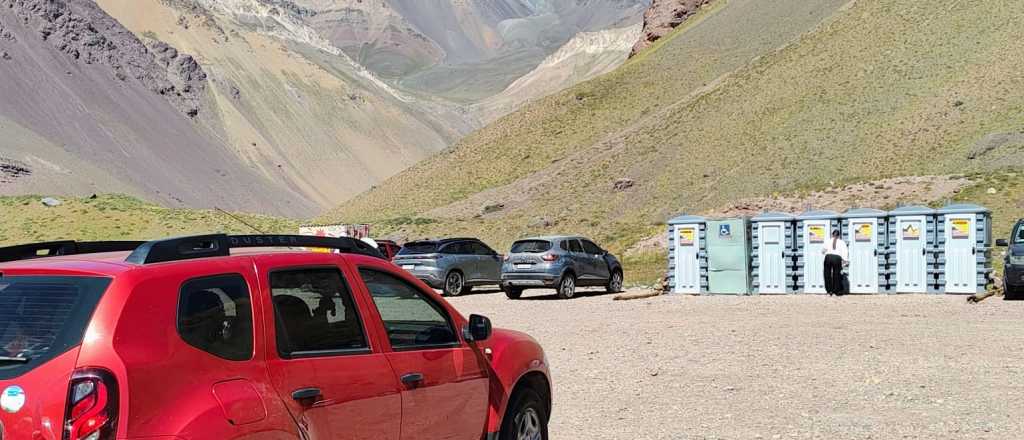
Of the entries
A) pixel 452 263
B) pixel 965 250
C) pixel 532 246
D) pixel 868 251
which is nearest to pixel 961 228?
pixel 965 250

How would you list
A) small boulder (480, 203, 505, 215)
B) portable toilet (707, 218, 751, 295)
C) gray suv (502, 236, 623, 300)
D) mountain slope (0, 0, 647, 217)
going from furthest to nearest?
mountain slope (0, 0, 647, 217)
small boulder (480, 203, 505, 215)
portable toilet (707, 218, 751, 295)
gray suv (502, 236, 623, 300)

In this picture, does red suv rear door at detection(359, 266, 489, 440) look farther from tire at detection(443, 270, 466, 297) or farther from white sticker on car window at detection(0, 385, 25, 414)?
tire at detection(443, 270, 466, 297)

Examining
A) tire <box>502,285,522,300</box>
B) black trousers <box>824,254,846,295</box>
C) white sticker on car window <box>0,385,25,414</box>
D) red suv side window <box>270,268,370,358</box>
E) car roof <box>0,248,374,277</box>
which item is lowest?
tire <box>502,285,522,300</box>

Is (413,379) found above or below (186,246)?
below

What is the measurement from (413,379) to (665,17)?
9851cm

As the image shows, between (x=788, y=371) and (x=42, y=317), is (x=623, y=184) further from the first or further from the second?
(x=42, y=317)

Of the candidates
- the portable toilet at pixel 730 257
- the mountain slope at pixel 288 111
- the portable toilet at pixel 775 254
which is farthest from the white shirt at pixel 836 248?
the mountain slope at pixel 288 111

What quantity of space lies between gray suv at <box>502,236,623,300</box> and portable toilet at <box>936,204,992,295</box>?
7.97 metres

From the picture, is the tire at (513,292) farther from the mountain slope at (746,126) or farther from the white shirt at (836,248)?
the mountain slope at (746,126)

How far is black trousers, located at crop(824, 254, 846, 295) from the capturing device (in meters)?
25.1

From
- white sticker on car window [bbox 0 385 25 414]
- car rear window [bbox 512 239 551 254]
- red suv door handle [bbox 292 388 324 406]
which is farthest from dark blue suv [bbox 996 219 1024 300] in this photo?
white sticker on car window [bbox 0 385 25 414]

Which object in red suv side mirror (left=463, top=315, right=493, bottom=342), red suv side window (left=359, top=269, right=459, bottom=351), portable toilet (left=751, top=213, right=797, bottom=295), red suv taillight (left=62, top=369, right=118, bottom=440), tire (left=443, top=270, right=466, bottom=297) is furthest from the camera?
tire (left=443, top=270, right=466, bottom=297)

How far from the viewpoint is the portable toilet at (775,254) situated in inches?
1054

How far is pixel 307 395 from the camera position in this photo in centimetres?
539
